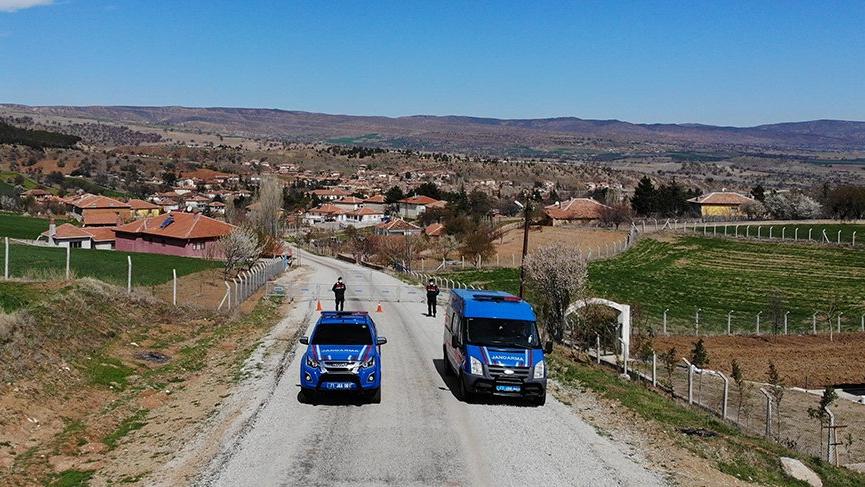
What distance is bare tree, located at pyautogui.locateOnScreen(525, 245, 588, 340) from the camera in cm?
3198

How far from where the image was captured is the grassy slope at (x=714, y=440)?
15070 millimetres

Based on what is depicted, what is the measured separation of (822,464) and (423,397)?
8505 mm

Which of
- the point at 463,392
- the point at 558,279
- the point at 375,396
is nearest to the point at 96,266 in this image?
the point at 558,279

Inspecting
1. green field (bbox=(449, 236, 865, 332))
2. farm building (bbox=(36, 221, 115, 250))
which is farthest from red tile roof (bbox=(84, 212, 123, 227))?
green field (bbox=(449, 236, 865, 332))

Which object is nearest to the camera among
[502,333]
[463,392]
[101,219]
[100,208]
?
[463,392]

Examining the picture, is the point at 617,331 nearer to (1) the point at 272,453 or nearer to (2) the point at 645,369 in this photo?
(2) the point at 645,369

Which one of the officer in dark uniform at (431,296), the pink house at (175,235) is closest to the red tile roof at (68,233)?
the pink house at (175,235)

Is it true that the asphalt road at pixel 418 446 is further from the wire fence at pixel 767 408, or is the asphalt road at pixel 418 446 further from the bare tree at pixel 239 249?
the bare tree at pixel 239 249

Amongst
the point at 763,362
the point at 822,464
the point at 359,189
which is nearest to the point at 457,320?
the point at 822,464

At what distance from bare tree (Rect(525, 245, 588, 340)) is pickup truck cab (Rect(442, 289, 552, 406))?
11688 millimetres

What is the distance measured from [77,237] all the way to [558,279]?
5719cm

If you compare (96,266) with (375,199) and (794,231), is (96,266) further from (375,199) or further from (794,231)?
(375,199)

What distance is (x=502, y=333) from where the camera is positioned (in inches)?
746

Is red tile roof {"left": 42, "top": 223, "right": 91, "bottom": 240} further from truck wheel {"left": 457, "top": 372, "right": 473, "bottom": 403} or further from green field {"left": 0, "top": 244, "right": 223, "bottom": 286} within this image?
truck wheel {"left": 457, "top": 372, "right": 473, "bottom": 403}
